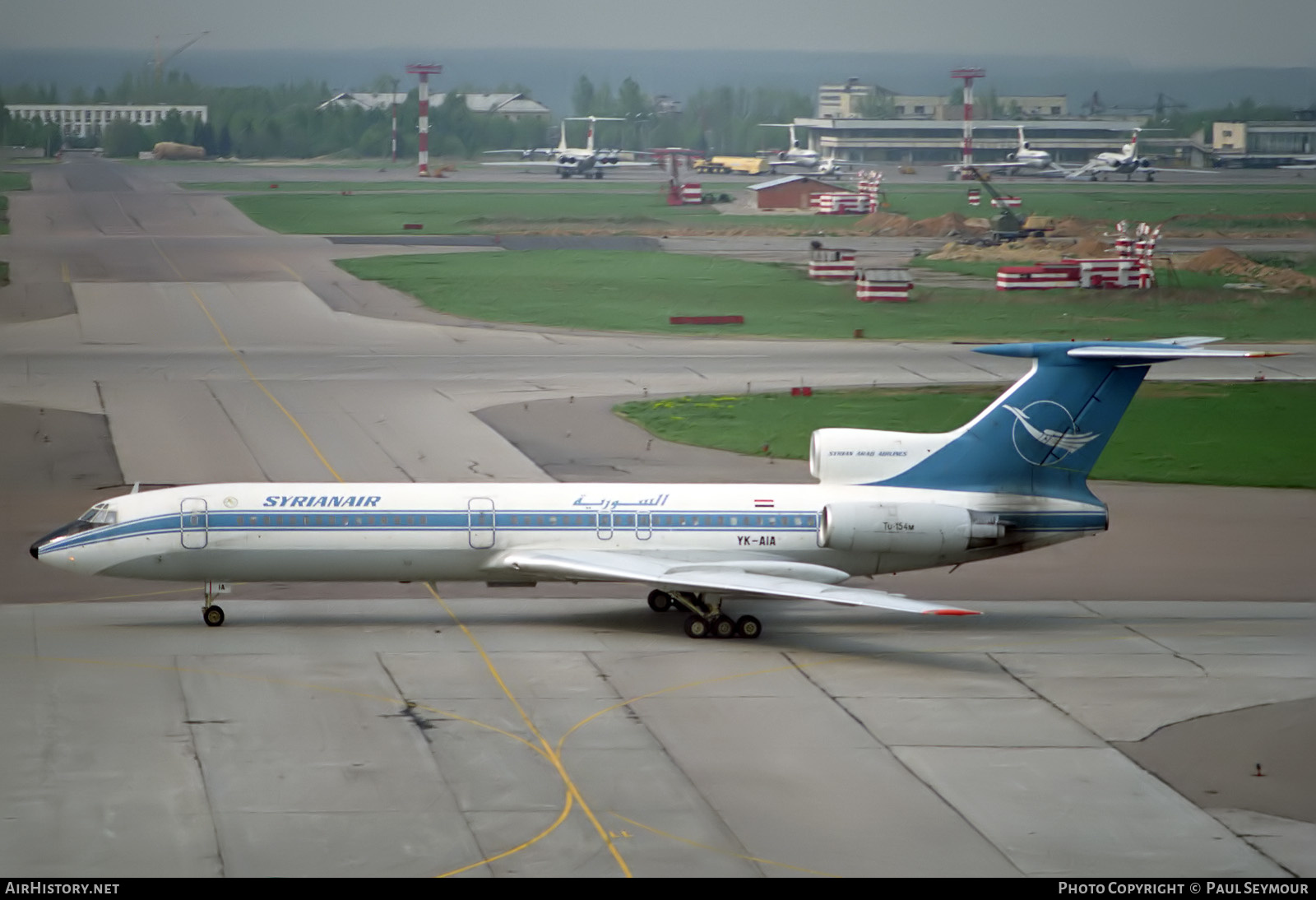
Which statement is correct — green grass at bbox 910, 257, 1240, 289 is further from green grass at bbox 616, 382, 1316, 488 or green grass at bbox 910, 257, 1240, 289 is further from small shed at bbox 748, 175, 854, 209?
small shed at bbox 748, 175, 854, 209

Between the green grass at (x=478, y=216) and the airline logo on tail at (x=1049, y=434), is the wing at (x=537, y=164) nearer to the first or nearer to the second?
the green grass at (x=478, y=216)

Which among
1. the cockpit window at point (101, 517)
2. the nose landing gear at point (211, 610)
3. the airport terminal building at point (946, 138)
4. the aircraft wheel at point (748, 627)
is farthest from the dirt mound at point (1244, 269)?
the cockpit window at point (101, 517)

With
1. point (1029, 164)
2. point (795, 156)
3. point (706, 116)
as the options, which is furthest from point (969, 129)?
point (706, 116)

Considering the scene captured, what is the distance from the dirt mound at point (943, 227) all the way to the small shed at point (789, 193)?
553 inches

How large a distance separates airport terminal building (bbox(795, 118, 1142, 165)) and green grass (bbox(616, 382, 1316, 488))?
6672 centimetres

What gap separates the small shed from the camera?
115875 millimetres

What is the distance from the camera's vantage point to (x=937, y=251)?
94062 millimetres

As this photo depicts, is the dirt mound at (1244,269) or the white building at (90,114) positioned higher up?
the white building at (90,114)

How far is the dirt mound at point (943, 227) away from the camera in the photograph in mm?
101125

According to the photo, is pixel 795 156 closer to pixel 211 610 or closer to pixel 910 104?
pixel 910 104

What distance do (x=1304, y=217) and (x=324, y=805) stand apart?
271 feet

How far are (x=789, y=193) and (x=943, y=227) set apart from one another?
17463 mm
